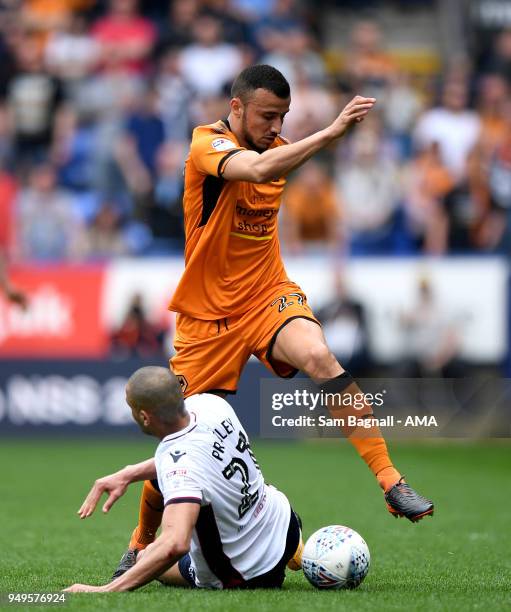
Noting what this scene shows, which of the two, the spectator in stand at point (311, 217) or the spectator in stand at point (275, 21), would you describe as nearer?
the spectator in stand at point (311, 217)

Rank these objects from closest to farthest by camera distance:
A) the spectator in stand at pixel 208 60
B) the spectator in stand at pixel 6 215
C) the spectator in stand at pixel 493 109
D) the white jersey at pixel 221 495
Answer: the white jersey at pixel 221 495 < the spectator in stand at pixel 6 215 < the spectator in stand at pixel 493 109 < the spectator in stand at pixel 208 60

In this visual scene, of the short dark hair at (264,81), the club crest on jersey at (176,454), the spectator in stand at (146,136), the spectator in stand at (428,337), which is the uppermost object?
the short dark hair at (264,81)

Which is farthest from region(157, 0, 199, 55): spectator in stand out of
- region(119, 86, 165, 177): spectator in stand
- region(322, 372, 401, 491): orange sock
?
region(322, 372, 401, 491): orange sock

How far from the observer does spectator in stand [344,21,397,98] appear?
1809 centimetres

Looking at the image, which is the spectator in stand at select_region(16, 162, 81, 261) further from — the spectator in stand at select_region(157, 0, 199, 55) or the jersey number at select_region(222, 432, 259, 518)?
the jersey number at select_region(222, 432, 259, 518)

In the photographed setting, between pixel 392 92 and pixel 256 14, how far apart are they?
9.21ft

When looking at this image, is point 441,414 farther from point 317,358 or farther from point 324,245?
point 317,358

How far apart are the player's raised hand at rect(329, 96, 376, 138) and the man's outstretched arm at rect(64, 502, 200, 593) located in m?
1.96

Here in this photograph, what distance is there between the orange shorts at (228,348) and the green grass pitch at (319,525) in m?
1.16

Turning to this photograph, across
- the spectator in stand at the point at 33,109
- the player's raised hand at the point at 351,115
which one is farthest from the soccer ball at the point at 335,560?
the spectator in stand at the point at 33,109

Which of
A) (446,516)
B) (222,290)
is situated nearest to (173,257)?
(446,516)

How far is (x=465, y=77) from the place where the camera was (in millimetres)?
18141

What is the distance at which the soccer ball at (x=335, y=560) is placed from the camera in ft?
21.5

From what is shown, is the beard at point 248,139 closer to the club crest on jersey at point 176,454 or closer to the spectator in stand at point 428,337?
the club crest on jersey at point 176,454
